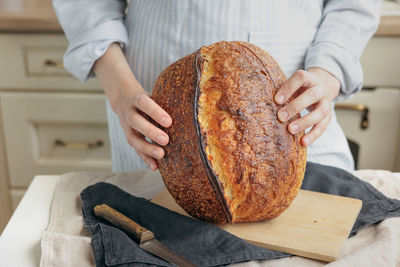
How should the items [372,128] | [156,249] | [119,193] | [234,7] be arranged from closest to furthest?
[156,249] < [119,193] < [234,7] < [372,128]

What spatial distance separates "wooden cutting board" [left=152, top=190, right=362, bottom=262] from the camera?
Answer: 67 centimetres

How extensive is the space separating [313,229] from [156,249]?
0.84 feet

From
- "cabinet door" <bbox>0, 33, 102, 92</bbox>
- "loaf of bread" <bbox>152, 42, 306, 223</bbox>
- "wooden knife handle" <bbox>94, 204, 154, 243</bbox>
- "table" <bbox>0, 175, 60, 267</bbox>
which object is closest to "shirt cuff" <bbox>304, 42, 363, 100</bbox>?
"loaf of bread" <bbox>152, 42, 306, 223</bbox>

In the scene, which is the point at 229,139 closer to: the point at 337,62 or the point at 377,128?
the point at 337,62

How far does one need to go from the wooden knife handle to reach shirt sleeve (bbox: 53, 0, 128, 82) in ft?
1.28

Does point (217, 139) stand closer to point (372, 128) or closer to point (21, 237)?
point (21, 237)

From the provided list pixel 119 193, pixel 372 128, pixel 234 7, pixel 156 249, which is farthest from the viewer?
pixel 372 128

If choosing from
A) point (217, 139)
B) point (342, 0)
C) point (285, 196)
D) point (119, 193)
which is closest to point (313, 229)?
point (285, 196)

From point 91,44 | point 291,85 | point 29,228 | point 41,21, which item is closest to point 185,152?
point 291,85

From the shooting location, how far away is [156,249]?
646mm

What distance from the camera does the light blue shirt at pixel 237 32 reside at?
0.94m

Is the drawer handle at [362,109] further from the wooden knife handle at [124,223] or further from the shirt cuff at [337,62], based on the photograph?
the wooden knife handle at [124,223]

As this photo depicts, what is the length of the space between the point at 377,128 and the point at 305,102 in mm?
1083

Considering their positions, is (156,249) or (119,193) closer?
(156,249)
